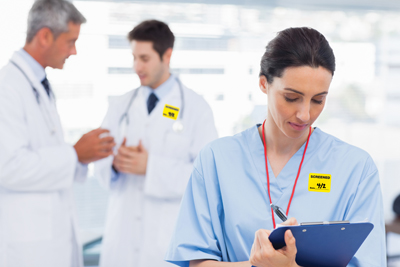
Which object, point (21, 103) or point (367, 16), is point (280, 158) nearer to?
→ point (21, 103)

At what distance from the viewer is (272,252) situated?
3.00 ft

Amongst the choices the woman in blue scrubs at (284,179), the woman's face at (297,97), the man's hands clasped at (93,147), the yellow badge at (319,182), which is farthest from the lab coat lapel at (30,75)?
the yellow badge at (319,182)

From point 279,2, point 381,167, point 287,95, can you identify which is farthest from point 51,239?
point 381,167

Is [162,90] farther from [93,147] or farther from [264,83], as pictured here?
[264,83]

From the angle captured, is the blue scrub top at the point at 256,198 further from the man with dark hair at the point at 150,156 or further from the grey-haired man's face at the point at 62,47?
the grey-haired man's face at the point at 62,47

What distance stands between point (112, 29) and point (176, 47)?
1.72 ft

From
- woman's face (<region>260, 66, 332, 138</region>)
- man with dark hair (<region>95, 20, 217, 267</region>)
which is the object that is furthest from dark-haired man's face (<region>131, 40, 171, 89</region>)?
woman's face (<region>260, 66, 332, 138</region>)

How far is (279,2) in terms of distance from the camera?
359 cm

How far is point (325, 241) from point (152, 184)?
128 cm

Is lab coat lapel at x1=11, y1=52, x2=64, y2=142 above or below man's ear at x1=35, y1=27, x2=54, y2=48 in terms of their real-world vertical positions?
below

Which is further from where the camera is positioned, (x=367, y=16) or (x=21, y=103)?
(x=367, y=16)

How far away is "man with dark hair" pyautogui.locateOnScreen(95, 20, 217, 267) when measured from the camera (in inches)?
84.0

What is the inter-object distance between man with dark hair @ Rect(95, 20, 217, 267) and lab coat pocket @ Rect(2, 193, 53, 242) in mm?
391

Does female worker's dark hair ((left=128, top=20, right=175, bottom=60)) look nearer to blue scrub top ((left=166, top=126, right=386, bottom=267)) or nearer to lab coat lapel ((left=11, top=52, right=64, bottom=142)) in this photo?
lab coat lapel ((left=11, top=52, right=64, bottom=142))
